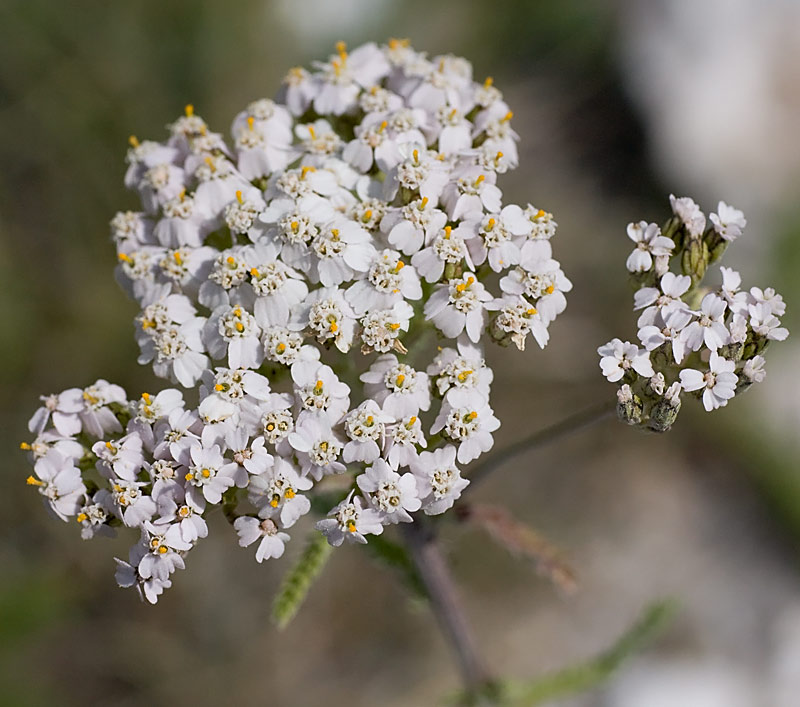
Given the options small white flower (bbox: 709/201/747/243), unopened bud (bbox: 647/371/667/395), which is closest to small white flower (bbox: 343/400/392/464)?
unopened bud (bbox: 647/371/667/395)

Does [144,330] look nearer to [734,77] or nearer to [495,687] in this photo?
[495,687]

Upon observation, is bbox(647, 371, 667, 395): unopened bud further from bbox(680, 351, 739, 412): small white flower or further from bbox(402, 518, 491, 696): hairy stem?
bbox(402, 518, 491, 696): hairy stem

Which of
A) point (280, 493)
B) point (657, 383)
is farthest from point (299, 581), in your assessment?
point (657, 383)

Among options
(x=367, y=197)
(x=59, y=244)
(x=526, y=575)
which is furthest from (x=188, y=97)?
(x=526, y=575)

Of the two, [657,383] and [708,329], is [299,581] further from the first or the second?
[708,329]

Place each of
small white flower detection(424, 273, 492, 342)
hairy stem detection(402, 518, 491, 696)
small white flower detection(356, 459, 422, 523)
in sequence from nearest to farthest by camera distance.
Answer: small white flower detection(356, 459, 422, 523) → small white flower detection(424, 273, 492, 342) → hairy stem detection(402, 518, 491, 696)

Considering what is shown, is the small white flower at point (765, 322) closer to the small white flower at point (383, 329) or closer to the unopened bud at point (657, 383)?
the unopened bud at point (657, 383)

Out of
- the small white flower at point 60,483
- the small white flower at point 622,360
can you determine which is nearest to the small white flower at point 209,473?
the small white flower at point 60,483

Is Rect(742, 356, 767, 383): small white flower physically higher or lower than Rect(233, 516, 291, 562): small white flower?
higher
